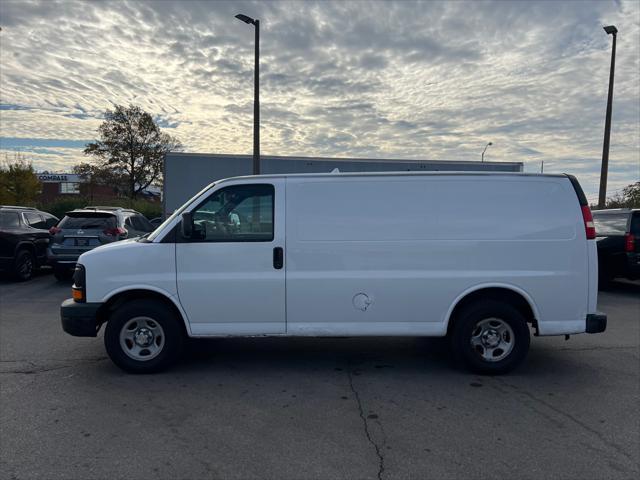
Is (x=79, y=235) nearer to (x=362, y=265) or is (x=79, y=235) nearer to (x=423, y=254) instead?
(x=362, y=265)

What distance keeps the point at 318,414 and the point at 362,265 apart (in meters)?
1.55

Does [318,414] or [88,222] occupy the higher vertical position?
[88,222]

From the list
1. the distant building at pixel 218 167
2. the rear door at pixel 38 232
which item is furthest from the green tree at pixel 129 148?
the rear door at pixel 38 232

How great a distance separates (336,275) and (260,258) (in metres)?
0.80

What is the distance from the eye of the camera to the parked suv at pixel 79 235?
34.6 feet

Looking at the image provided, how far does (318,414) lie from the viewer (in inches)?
155

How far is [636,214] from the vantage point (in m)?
9.91

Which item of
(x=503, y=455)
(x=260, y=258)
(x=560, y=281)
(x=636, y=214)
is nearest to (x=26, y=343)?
(x=260, y=258)

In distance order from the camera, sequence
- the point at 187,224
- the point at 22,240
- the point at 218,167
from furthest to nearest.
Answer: the point at 218,167 < the point at 22,240 < the point at 187,224

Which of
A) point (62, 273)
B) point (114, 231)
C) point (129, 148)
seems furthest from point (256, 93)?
point (129, 148)

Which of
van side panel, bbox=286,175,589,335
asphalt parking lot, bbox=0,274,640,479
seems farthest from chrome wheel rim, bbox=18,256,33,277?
van side panel, bbox=286,175,589,335

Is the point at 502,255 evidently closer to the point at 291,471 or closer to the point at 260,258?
the point at 260,258

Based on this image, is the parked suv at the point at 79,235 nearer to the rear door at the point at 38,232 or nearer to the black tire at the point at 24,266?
the black tire at the point at 24,266

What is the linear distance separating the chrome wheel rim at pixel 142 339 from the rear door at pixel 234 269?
1.39 feet
